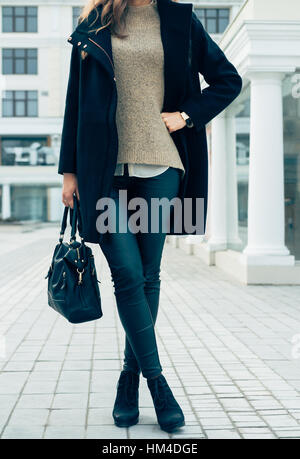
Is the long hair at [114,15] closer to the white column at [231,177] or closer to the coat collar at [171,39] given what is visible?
the coat collar at [171,39]

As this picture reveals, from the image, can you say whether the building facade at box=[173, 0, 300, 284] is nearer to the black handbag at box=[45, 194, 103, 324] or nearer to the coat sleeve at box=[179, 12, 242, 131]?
the coat sleeve at box=[179, 12, 242, 131]

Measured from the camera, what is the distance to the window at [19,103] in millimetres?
42562

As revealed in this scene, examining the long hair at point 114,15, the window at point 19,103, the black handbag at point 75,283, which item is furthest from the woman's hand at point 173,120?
the window at point 19,103

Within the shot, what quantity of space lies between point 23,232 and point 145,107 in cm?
2694

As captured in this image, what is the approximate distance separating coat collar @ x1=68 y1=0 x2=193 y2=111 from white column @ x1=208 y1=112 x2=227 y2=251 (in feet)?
28.6

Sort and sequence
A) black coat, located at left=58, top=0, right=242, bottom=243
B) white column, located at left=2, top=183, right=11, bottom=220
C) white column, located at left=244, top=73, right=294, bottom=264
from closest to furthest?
black coat, located at left=58, top=0, right=242, bottom=243, white column, located at left=244, top=73, right=294, bottom=264, white column, located at left=2, top=183, right=11, bottom=220

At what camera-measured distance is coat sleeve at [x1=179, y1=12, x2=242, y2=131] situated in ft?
9.63

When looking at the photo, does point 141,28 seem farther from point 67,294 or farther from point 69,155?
point 67,294

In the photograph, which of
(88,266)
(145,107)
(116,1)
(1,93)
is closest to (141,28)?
(116,1)

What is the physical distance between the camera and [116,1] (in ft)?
9.15

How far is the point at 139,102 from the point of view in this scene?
2787mm

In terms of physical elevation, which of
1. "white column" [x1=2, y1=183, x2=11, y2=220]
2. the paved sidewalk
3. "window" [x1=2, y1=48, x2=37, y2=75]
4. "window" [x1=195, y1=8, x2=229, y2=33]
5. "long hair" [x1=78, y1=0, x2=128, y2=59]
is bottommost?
the paved sidewalk

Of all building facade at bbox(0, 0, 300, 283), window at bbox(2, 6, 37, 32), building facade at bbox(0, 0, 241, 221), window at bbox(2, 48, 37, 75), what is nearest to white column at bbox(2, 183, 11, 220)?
building facade at bbox(0, 0, 241, 221)

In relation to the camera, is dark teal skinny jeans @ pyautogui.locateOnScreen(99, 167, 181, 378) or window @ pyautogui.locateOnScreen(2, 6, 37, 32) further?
window @ pyautogui.locateOnScreen(2, 6, 37, 32)
